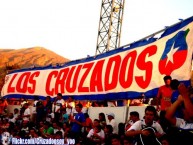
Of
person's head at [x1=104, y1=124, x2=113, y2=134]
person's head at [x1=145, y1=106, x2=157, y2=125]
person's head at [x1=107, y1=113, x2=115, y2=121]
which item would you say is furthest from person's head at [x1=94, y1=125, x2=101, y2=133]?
person's head at [x1=145, y1=106, x2=157, y2=125]

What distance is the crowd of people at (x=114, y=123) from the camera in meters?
4.46

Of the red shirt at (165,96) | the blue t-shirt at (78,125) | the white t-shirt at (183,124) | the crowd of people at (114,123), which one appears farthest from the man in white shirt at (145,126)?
the blue t-shirt at (78,125)

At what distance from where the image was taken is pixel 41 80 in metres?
16.8

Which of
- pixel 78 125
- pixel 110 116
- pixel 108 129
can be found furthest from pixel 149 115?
pixel 78 125

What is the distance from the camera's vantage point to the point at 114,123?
9766 mm


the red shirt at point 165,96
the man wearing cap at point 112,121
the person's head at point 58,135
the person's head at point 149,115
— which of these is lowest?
the person's head at point 58,135

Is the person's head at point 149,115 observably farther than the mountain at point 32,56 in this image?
No

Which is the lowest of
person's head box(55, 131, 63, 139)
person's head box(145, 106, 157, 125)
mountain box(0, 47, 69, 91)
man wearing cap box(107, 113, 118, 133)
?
person's head box(55, 131, 63, 139)

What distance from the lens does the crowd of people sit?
4465 millimetres

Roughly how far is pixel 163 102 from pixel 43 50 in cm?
11050

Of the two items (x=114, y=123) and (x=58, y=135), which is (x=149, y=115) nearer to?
(x=114, y=123)

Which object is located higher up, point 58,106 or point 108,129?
point 58,106

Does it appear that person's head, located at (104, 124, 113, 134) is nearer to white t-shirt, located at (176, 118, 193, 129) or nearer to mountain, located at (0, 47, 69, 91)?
white t-shirt, located at (176, 118, 193, 129)

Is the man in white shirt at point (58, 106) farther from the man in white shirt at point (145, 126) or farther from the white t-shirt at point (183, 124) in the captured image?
the white t-shirt at point (183, 124)
